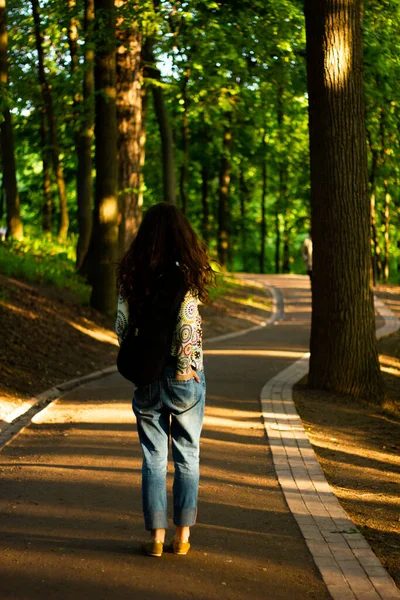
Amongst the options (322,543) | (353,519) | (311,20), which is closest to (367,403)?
(311,20)

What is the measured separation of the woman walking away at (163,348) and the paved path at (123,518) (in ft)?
1.23

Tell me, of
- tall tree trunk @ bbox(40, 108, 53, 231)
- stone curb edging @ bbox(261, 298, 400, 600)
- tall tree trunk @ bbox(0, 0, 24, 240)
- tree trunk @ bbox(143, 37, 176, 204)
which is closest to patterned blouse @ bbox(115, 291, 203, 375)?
stone curb edging @ bbox(261, 298, 400, 600)

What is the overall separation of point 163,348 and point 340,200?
7.30 metres

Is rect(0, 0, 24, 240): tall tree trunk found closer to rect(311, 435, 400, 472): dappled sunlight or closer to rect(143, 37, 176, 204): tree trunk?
rect(143, 37, 176, 204): tree trunk

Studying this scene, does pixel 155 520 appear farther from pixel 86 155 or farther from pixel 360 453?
pixel 86 155

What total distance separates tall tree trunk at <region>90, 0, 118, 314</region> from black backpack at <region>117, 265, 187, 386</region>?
44.3 ft

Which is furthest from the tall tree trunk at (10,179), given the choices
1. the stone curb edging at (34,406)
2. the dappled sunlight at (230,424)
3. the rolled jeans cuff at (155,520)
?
the rolled jeans cuff at (155,520)

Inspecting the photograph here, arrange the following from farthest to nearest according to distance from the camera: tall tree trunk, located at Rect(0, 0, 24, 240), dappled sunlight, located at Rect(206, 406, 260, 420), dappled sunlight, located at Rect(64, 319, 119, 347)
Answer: tall tree trunk, located at Rect(0, 0, 24, 240) → dappled sunlight, located at Rect(64, 319, 119, 347) → dappled sunlight, located at Rect(206, 406, 260, 420)

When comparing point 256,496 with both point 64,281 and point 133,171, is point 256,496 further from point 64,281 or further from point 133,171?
point 133,171

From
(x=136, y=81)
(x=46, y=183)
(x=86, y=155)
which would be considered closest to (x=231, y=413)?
(x=136, y=81)

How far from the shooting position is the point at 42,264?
71.4 ft

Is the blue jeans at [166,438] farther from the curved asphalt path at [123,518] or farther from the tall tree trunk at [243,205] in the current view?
the tall tree trunk at [243,205]

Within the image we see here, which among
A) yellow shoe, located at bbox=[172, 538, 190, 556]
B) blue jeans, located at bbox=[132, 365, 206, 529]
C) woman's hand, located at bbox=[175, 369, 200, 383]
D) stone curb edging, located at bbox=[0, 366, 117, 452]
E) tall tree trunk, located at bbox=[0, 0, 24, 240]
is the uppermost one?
tall tree trunk, located at bbox=[0, 0, 24, 240]

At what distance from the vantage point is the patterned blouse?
5.59 m
